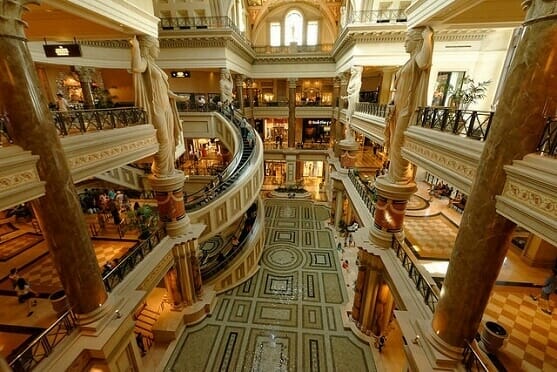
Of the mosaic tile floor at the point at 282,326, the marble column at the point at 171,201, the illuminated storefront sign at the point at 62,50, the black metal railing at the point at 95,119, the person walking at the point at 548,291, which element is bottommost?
the mosaic tile floor at the point at 282,326

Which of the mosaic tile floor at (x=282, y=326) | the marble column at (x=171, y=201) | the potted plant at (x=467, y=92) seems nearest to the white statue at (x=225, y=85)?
the marble column at (x=171, y=201)

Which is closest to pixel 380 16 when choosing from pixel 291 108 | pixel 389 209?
pixel 291 108

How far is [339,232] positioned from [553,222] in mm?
10126

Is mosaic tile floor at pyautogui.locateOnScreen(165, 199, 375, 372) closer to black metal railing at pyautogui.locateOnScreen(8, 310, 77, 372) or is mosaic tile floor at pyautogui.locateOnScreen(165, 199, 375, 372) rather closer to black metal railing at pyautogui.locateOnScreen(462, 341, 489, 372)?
black metal railing at pyautogui.locateOnScreen(8, 310, 77, 372)

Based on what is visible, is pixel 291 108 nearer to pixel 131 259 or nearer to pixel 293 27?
pixel 293 27

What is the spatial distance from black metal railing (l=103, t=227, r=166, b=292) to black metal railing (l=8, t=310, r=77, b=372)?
79 cm

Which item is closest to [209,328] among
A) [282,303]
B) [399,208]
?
[282,303]

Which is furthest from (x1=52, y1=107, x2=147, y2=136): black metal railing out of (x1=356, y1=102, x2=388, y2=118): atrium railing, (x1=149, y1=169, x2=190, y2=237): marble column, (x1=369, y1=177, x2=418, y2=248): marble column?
(x1=356, y1=102, x2=388, y2=118): atrium railing

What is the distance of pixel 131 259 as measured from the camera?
207 inches

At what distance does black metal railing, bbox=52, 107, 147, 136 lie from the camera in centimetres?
399

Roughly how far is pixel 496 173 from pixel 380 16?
10.1 metres

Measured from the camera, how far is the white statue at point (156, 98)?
17.3 ft

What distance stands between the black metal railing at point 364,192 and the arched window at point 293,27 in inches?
442

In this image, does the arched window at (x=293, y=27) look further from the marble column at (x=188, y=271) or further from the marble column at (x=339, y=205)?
the marble column at (x=188, y=271)
